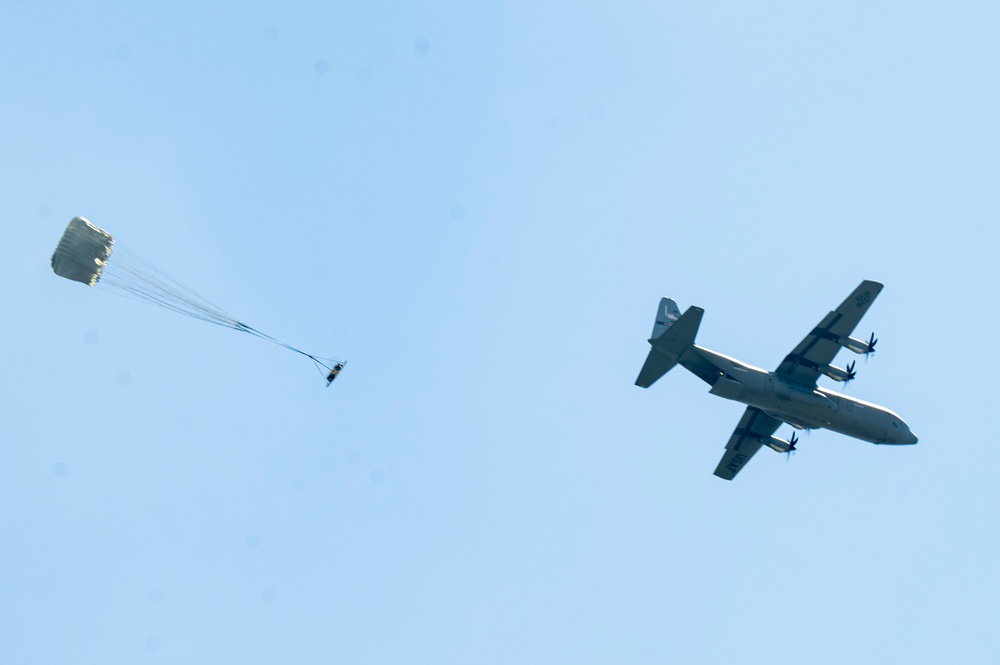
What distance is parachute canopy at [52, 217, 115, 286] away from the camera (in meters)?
47.3

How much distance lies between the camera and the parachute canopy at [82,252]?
155 ft

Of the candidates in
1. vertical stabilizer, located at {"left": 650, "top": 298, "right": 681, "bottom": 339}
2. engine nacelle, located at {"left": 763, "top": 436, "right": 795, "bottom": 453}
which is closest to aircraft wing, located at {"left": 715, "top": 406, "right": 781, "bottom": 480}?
engine nacelle, located at {"left": 763, "top": 436, "right": 795, "bottom": 453}

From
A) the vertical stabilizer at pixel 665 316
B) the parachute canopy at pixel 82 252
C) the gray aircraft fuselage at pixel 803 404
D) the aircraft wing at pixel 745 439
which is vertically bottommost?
the parachute canopy at pixel 82 252

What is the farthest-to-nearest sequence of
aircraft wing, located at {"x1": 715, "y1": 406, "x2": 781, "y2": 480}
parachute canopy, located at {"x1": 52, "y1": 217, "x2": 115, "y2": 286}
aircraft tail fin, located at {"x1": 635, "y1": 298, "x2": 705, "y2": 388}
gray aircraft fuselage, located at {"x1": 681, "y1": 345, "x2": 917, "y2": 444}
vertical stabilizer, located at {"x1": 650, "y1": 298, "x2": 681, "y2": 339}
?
aircraft wing, located at {"x1": 715, "y1": 406, "x2": 781, "y2": 480} < vertical stabilizer, located at {"x1": 650, "y1": 298, "x2": 681, "y2": 339} < gray aircraft fuselage, located at {"x1": 681, "y1": 345, "x2": 917, "y2": 444} < aircraft tail fin, located at {"x1": 635, "y1": 298, "x2": 705, "y2": 388} < parachute canopy, located at {"x1": 52, "y1": 217, "x2": 115, "y2": 286}

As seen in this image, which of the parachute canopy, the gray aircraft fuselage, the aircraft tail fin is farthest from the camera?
the gray aircraft fuselage

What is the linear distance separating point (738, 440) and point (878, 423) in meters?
9.97

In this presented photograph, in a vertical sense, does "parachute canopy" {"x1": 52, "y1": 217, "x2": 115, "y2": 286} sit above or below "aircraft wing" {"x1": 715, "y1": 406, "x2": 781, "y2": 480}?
below

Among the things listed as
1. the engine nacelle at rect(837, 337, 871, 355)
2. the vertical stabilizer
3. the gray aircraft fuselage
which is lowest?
the gray aircraft fuselage

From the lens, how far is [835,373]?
54.0 meters

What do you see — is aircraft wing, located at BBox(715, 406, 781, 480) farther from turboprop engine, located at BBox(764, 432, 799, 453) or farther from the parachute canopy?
the parachute canopy

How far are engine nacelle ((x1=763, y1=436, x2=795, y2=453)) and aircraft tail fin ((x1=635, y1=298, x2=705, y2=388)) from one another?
11958mm

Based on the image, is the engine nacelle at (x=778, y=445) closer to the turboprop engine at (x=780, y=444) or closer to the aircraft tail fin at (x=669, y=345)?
the turboprop engine at (x=780, y=444)

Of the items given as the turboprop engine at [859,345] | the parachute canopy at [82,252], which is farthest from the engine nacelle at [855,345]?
the parachute canopy at [82,252]

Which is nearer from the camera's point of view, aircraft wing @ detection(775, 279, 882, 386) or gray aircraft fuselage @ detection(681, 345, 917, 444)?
aircraft wing @ detection(775, 279, 882, 386)
